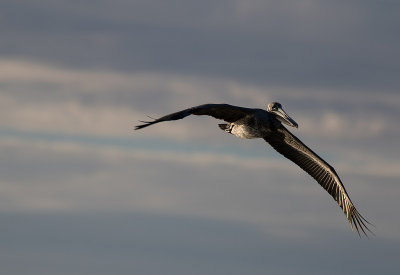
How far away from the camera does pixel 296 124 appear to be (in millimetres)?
31031

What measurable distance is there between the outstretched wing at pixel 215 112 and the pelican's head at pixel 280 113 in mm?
1760

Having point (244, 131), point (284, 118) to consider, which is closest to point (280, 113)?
point (284, 118)

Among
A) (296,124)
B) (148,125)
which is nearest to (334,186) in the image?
(296,124)

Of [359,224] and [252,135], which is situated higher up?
[252,135]

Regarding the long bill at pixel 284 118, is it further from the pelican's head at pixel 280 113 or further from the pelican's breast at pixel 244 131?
the pelican's breast at pixel 244 131

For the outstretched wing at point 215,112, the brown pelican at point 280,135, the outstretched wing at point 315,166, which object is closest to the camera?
the outstretched wing at point 215,112

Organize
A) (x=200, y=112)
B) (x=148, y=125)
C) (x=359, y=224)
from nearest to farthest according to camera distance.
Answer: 1. (x=148, y=125)
2. (x=200, y=112)
3. (x=359, y=224)

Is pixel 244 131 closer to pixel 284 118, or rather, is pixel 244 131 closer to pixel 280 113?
pixel 284 118

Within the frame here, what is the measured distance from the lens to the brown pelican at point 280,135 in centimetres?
2941

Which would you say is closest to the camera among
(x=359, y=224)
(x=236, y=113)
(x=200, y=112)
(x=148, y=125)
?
(x=148, y=125)

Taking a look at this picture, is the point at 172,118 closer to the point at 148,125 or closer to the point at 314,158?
the point at 148,125

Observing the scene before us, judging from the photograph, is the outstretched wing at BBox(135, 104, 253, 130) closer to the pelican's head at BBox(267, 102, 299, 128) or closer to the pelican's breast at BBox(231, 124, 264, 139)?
the pelican's breast at BBox(231, 124, 264, 139)

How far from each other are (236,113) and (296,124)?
9.13 ft

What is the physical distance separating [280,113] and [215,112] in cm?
365
